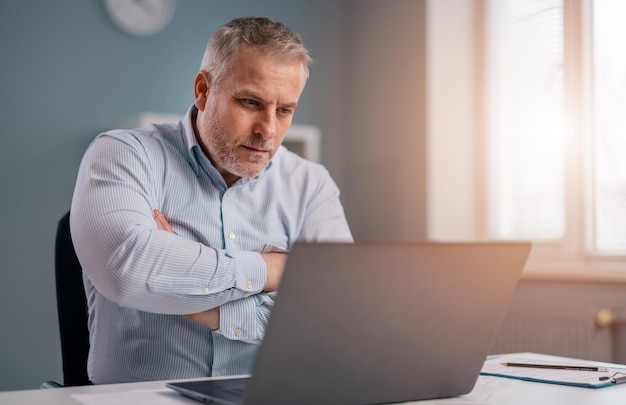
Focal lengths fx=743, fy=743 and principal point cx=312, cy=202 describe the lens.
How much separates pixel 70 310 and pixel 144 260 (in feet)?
1.33

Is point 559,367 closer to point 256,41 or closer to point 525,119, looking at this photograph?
point 256,41

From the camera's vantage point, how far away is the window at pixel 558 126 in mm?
3184

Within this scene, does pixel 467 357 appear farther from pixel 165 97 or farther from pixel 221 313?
pixel 165 97

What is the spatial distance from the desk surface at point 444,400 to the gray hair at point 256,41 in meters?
0.84

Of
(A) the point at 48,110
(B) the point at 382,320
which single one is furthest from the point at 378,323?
(A) the point at 48,110

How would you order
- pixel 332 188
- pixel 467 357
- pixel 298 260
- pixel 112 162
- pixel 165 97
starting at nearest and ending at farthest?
pixel 298 260
pixel 467 357
pixel 112 162
pixel 332 188
pixel 165 97

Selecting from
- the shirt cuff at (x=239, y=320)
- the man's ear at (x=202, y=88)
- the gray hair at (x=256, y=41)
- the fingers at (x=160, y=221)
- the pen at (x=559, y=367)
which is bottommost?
the pen at (x=559, y=367)

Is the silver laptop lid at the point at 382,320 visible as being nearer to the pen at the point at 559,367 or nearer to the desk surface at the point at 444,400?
the desk surface at the point at 444,400

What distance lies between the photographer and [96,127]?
3404 millimetres

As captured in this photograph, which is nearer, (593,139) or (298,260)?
(298,260)

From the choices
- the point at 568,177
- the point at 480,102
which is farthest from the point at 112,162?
the point at 480,102

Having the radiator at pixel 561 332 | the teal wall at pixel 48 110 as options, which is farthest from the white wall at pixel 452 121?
the teal wall at pixel 48 110

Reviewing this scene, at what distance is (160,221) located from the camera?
1.59 metres

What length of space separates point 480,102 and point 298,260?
319cm
